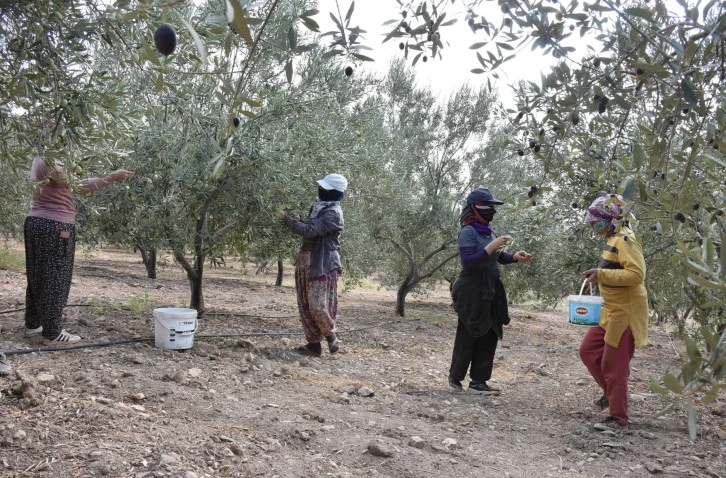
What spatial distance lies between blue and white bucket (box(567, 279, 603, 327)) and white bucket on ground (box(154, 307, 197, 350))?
3.20m

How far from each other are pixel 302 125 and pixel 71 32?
3.63 metres

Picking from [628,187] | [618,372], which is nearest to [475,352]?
[618,372]

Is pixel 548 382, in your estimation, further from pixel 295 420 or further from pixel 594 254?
pixel 295 420

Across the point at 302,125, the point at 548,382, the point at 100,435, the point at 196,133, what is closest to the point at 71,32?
the point at 100,435

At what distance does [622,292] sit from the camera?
4383 millimetres

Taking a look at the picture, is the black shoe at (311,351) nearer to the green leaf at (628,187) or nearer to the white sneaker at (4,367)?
the white sneaker at (4,367)

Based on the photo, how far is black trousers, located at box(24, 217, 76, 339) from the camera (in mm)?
4801

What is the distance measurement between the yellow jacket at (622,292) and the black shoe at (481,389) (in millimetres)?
1285

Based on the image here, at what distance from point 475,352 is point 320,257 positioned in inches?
66.5

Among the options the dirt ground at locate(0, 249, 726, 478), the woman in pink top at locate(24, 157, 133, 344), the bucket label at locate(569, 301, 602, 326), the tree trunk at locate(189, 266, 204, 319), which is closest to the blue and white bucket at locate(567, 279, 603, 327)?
the bucket label at locate(569, 301, 602, 326)

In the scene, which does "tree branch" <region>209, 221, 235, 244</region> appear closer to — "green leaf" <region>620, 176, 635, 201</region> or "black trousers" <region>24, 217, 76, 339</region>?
"black trousers" <region>24, 217, 76, 339</region>

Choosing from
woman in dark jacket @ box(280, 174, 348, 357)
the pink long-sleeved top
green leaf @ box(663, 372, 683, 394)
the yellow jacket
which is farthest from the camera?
woman in dark jacket @ box(280, 174, 348, 357)


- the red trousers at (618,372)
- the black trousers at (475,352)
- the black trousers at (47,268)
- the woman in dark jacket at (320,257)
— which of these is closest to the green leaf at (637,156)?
the red trousers at (618,372)

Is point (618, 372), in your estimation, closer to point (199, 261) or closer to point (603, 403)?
point (603, 403)
